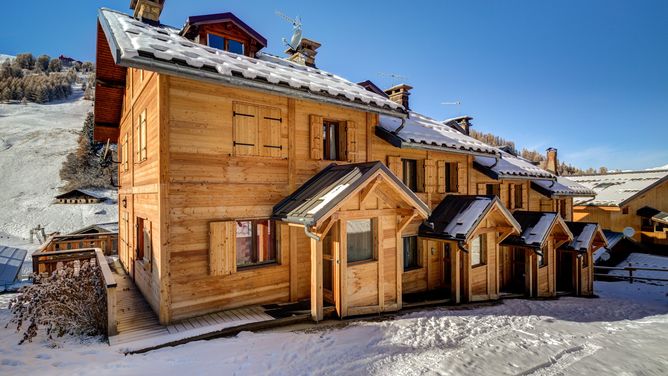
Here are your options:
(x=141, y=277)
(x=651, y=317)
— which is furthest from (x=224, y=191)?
(x=651, y=317)

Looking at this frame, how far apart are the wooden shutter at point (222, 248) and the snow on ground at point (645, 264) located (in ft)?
79.1

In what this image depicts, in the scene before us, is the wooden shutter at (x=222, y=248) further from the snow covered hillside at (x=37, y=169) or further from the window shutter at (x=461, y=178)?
the snow covered hillside at (x=37, y=169)

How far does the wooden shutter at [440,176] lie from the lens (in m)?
12.8

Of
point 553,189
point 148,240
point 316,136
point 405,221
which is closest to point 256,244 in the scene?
point 148,240

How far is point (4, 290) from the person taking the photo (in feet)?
37.6

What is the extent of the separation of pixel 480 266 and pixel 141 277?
11.1m

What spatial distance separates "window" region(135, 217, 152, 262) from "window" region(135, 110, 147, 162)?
1.81m

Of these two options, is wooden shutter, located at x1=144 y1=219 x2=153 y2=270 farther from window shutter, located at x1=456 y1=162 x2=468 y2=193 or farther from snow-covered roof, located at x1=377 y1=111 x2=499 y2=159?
window shutter, located at x1=456 y1=162 x2=468 y2=193

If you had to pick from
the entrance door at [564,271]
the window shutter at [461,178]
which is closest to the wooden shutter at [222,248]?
the window shutter at [461,178]

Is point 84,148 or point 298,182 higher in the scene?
point 84,148

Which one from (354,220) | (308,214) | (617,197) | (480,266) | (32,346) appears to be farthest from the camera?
(617,197)

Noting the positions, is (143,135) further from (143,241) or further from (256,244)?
(256,244)

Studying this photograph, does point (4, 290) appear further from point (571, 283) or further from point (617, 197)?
point (617, 197)

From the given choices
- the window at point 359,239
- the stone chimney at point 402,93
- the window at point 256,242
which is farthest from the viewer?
the stone chimney at point 402,93
